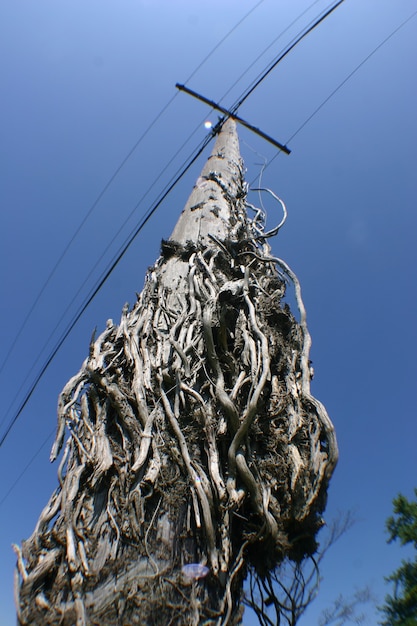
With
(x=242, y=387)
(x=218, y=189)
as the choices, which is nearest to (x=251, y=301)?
(x=242, y=387)

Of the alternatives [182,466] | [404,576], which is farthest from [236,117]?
[404,576]

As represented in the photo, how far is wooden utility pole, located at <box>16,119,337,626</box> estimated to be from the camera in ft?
3.44

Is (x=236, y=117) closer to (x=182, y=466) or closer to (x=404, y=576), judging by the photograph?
(x=182, y=466)

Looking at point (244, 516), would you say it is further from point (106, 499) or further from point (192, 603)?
point (106, 499)

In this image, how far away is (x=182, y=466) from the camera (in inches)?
51.2

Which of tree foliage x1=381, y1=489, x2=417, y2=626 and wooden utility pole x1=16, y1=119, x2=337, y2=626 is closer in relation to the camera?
wooden utility pole x1=16, y1=119, x2=337, y2=626

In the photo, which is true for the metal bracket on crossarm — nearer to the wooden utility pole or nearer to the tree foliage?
the wooden utility pole

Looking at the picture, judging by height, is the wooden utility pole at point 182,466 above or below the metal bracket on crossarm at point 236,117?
below

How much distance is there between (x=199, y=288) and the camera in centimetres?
201

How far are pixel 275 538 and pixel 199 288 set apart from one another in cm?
121

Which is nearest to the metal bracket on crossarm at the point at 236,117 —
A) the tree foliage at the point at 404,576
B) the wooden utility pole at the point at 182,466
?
the wooden utility pole at the point at 182,466

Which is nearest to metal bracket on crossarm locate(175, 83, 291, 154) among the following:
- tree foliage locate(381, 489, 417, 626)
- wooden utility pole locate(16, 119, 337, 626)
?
wooden utility pole locate(16, 119, 337, 626)

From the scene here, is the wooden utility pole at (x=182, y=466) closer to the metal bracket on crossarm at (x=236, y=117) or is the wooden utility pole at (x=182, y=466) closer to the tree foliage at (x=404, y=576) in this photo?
the metal bracket on crossarm at (x=236, y=117)

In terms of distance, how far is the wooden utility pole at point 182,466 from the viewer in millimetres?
1049
